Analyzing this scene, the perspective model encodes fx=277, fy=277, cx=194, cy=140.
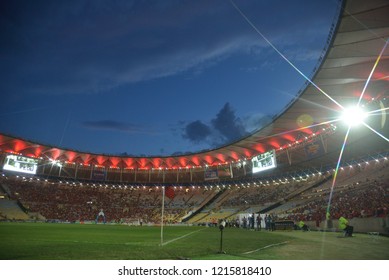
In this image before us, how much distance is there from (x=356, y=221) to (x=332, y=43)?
533 inches

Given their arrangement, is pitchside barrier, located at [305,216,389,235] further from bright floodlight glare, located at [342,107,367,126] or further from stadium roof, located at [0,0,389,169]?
bright floodlight glare, located at [342,107,367,126]

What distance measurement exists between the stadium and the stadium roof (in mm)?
120

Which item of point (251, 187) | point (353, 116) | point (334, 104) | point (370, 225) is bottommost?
point (370, 225)

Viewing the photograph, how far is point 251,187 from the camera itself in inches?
2406

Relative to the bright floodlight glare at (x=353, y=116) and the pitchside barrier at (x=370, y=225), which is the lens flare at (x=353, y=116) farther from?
the pitchside barrier at (x=370, y=225)

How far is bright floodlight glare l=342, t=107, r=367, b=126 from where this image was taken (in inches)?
1219

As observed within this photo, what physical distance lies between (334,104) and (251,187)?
33656mm

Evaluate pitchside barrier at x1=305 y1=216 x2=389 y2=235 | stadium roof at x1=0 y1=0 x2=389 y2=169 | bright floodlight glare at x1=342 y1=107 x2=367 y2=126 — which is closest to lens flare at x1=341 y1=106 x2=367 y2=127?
bright floodlight glare at x1=342 y1=107 x2=367 y2=126

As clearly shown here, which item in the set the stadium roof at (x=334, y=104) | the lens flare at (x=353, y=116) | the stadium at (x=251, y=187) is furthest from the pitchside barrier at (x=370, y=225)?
the lens flare at (x=353, y=116)

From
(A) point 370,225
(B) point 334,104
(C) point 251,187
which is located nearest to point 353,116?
(B) point 334,104

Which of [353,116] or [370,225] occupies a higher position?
[353,116]

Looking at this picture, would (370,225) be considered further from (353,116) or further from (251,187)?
(251,187)
